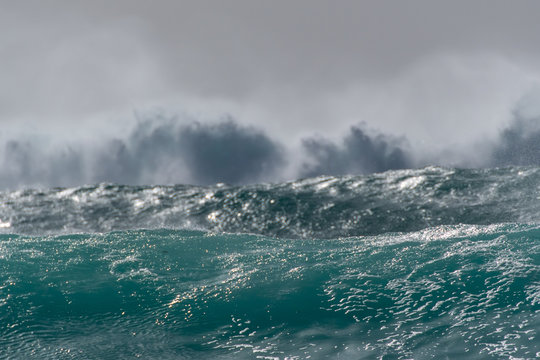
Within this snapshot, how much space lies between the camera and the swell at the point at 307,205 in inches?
580

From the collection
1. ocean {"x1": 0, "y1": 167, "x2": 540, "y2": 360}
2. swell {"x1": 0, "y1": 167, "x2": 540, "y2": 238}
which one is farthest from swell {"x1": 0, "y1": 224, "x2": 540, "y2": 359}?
swell {"x1": 0, "y1": 167, "x2": 540, "y2": 238}

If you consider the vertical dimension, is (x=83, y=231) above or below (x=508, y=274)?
above

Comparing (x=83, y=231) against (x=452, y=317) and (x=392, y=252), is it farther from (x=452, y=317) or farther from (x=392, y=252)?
(x=452, y=317)

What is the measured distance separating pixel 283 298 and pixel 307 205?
23.2 ft

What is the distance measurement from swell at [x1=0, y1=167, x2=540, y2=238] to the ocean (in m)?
0.09

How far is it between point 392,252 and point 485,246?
199cm

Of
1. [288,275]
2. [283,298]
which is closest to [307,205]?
[288,275]

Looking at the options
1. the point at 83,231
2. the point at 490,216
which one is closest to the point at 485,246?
the point at 490,216

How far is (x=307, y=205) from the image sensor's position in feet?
55.3

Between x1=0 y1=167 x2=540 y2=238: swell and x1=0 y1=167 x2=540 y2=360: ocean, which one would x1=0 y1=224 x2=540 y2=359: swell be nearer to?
x1=0 y1=167 x2=540 y2=360: ocean

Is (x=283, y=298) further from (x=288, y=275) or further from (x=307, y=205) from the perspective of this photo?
(x=307, y=205)

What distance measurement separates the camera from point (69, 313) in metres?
10.1

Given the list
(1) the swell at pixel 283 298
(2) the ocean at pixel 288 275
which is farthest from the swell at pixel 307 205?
(1) the swell at pixel 283 298

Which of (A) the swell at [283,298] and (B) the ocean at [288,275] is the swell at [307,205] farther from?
(A) the swell at [283,298]
